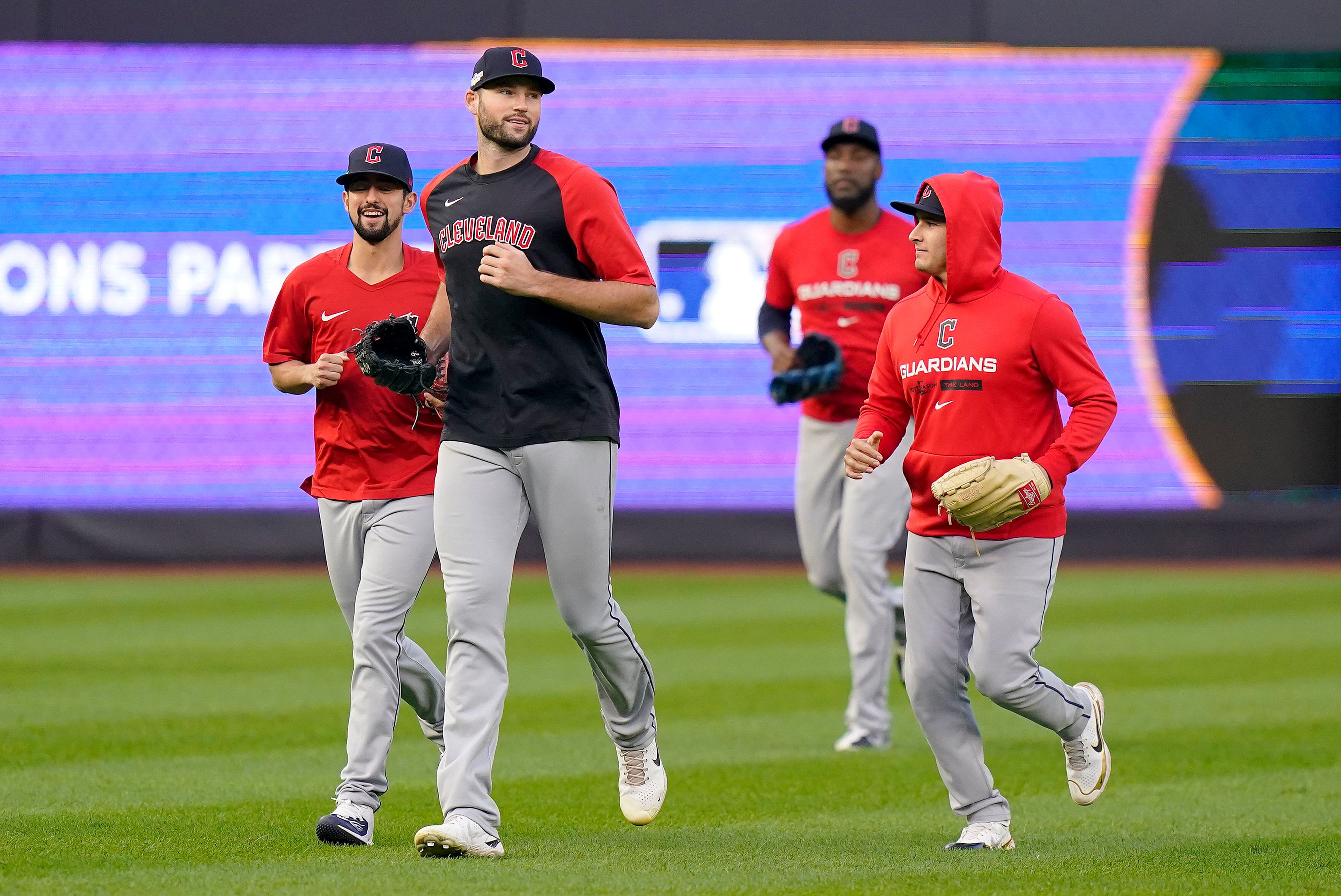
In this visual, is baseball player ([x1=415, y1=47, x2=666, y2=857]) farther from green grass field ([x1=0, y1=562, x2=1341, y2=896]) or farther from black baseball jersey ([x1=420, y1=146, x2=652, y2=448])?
green grass field ([x1=0, y1=562, x2=1341, y2=896])

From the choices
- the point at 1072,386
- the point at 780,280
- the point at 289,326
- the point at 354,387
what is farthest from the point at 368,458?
the point at 780,280

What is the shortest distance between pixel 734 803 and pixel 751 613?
6.79m

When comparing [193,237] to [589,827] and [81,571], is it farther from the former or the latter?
[589,827]

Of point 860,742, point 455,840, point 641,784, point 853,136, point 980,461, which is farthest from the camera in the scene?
point 853,136

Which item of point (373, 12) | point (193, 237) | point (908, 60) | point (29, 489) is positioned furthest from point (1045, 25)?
point (29, 489)

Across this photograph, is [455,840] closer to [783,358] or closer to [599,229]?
[599,229]

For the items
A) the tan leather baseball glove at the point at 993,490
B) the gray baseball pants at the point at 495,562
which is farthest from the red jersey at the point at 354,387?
the tan leather baseball glove at the point at 993,490

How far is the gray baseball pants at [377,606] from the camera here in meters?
5.19

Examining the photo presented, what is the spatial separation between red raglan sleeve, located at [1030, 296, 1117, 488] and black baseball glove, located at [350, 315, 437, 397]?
1.88m

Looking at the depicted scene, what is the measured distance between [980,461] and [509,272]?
1.47m

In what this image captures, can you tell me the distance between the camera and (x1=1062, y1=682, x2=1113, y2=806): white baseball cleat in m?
5.20

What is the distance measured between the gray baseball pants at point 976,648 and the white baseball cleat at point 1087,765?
3 centimetres

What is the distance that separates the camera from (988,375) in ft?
16.5

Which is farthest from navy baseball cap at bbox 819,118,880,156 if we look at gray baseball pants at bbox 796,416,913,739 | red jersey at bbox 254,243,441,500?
red jersey at bbox 254,243,441,500
